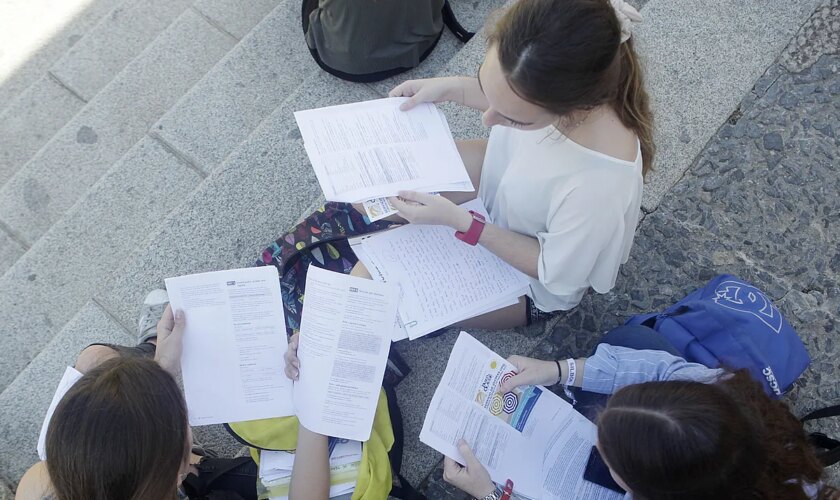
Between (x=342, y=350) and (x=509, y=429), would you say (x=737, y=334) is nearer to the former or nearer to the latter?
(x=509, y=429)

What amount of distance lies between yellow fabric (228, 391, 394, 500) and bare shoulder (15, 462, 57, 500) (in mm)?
503

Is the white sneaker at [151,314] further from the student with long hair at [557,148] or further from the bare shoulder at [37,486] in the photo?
the student with long hair at [557,148]

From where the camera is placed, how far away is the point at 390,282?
204 centimetres

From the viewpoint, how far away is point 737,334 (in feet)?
6.32

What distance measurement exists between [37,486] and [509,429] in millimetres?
1347

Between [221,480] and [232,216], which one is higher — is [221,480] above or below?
below

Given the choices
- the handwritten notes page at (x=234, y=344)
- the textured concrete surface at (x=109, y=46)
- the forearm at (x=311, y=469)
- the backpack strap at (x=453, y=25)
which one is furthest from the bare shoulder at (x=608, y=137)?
the textured concrete surface at (x=109, y=46)

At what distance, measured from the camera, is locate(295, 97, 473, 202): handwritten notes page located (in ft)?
6.64

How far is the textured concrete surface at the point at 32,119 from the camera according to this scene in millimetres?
3846

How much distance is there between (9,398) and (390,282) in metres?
1.53

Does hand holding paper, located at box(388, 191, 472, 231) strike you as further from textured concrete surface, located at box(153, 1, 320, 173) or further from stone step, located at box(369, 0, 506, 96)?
textured concrete surface, located at box(153, 1, 320, 173)

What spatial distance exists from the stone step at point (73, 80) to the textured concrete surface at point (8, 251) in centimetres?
57

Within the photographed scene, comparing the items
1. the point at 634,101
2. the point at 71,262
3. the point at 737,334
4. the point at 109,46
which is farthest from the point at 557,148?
the point at 109,46

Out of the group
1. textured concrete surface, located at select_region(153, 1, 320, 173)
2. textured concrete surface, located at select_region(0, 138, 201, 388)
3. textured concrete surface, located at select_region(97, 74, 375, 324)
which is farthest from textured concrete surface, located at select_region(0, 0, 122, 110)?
textured concrete surface, located at select_region(97, 74, 375, 324)
